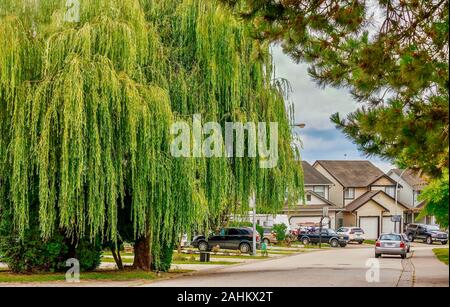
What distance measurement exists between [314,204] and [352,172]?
11250 millimetres

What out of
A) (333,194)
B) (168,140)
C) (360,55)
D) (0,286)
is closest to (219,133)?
(168,140)

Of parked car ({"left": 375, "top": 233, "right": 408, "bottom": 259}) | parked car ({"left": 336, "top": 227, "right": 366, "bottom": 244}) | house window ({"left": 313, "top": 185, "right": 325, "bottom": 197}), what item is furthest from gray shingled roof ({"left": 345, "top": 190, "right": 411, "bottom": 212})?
parked car ({"left": 375, "top": 233, "right": 408, "bottom": 259})

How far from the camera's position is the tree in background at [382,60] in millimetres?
10703

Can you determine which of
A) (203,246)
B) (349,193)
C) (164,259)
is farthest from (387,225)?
(164,259)

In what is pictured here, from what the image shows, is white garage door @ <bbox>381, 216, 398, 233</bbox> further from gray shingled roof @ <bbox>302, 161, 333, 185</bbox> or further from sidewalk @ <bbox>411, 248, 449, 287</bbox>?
sidewalk @ <bbox>411, 248, 449, 287</bbox>

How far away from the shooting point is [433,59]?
38.1ft

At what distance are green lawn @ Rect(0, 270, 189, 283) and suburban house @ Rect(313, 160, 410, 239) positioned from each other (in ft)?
168

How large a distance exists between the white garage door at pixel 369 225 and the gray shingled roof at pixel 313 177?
4.94 m

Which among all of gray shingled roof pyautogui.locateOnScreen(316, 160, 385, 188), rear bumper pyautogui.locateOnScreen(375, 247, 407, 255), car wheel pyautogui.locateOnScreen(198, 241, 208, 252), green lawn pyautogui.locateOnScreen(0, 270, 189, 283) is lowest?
car wheel pyautogui.locateOnScreen(198, 241, 208, 252)

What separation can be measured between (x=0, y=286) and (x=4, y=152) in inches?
143

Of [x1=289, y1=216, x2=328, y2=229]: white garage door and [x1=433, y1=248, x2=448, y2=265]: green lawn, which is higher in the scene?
[x1=289, y1=216, x2=328, y2=229]: white garage door

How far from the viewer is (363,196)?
246ft

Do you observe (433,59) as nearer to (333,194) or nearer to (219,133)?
(219,133)

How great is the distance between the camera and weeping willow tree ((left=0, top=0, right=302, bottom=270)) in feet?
62.8
